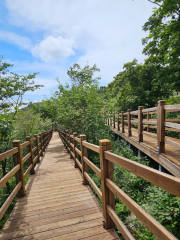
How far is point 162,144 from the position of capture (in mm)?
3613

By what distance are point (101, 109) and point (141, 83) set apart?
311 inches

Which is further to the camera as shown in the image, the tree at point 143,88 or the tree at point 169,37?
the tree at point 143,88

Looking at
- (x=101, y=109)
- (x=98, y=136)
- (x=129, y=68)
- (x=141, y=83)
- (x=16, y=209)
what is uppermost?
(x=129, y=68)

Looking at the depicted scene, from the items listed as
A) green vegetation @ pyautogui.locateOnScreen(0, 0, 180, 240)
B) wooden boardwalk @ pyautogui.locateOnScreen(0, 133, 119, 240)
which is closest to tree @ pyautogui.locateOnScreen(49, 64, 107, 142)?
green vegetation @ pyautogui.locateOnScreen(0, 0, 180, 240)

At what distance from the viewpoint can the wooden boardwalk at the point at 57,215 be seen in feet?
7.06

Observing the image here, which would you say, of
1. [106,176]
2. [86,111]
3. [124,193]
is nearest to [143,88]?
[86,111]

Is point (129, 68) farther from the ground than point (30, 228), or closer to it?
farther from the ground

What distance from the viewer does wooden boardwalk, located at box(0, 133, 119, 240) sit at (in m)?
2.15

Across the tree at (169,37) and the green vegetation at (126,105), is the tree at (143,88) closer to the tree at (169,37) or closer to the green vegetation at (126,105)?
the green vegetation at (126,105)

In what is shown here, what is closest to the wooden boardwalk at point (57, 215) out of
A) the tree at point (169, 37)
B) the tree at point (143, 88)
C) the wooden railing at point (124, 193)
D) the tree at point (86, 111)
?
the wooden railing at point (124, 193)

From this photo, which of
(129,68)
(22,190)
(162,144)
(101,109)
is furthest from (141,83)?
(22,190)

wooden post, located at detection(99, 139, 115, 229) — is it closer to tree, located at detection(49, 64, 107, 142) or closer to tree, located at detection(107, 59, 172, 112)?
tree, located at detection(49, 64, 107, 142)

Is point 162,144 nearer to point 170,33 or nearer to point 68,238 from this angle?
point 68,238

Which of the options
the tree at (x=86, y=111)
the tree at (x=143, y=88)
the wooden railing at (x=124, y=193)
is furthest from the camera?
the tree at (x=143, y=88)
